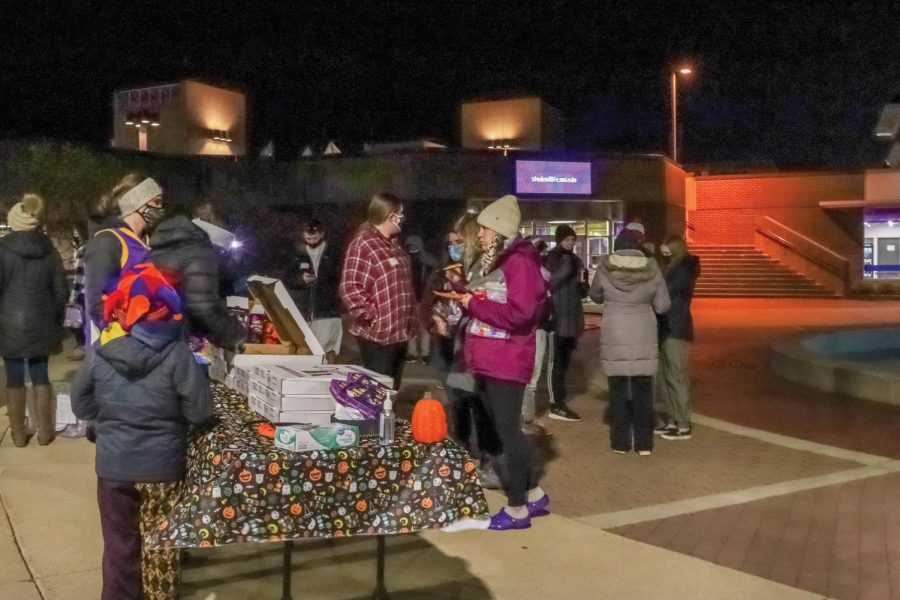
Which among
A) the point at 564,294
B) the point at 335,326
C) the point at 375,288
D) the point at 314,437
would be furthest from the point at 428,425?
the point at 564,294

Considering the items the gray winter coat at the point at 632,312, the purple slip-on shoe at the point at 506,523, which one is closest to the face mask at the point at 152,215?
the purple slip-on shoe at the point at 506,523

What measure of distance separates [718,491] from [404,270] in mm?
2751

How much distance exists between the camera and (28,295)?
7270mm

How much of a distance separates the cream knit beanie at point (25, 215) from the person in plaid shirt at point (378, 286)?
2644mm

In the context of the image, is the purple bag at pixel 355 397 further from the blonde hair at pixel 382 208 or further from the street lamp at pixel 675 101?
the street lamp at pixel 675 101

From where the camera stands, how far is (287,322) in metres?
5.05

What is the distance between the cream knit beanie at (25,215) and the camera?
714cm

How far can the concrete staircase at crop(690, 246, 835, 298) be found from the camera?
31.4 m

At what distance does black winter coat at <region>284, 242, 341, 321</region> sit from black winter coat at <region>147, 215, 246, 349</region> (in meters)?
3.79

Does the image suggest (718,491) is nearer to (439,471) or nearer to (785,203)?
(439,471)

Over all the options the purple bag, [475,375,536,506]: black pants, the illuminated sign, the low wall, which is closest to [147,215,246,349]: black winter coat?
the purple bag

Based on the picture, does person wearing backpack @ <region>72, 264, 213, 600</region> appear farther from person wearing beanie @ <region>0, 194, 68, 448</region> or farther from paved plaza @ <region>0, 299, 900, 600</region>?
person wearing beanie @ <region>0, 194, 68, 448</region>

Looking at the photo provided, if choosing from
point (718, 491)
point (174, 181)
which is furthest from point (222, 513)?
point (174, 181)

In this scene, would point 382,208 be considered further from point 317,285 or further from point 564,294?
point 564,294
